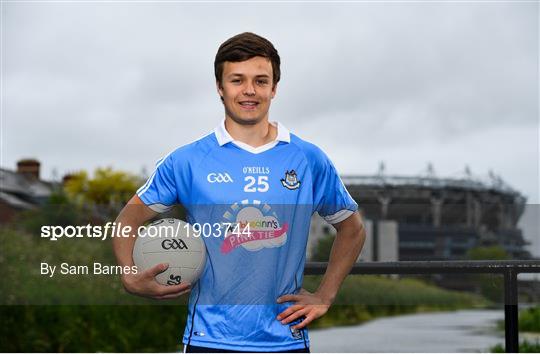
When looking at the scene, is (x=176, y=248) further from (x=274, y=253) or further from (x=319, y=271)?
(x=319, y=271)

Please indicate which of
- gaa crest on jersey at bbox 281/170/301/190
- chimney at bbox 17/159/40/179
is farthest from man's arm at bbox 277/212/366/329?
chimney at bbox 17/159/40/179

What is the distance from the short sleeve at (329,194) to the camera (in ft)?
14.7

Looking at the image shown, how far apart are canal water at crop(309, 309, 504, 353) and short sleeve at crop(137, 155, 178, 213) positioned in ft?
30.5

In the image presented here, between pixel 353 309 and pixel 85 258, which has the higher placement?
pixel 85 258

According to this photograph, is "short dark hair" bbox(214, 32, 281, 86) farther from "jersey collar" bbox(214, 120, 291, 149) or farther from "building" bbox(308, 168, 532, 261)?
"building" bbox(308, 168, 532, 261)

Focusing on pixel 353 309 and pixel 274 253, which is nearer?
pixel 274 253

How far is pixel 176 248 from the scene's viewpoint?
4508mm

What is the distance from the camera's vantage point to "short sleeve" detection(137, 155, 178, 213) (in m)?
4.41

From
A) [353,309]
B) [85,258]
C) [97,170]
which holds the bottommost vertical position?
[353,309]

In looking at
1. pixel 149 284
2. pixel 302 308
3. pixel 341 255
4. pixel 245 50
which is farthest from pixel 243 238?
pixel 245 50

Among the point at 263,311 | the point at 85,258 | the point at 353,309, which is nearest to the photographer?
the point at 263,311

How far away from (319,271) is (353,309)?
17220 millimetres

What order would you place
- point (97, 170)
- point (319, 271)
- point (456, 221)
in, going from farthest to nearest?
point (456, 221) < point (97, 170) < point (319, 271)

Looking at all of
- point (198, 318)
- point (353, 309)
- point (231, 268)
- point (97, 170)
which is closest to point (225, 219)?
point (231, 268)
